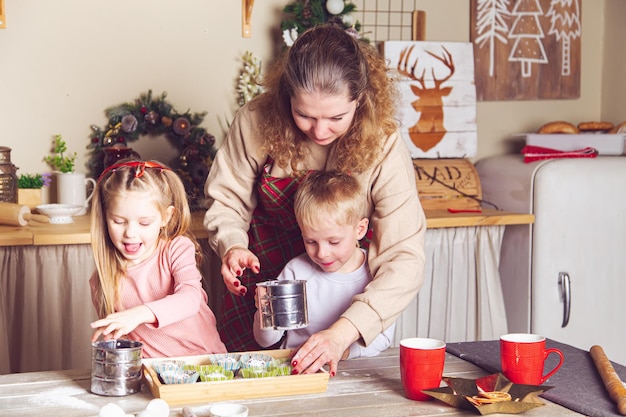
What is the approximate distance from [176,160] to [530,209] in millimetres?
1399

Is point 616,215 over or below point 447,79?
below

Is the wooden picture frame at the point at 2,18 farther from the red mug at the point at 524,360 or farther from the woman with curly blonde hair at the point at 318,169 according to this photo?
the red mug at the point at 524,360

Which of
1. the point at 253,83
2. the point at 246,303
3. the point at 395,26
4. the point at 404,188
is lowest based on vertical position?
the point at 246,303

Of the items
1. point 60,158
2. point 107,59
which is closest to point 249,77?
point 107,59

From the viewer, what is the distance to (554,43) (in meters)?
3.91

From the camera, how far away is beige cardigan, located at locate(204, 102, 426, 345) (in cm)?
192

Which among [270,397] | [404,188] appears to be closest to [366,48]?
[404,188]

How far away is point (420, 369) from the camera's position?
150 centimetres

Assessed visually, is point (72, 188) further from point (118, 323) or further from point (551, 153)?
point (551, 153)

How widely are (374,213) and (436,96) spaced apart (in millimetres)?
1659

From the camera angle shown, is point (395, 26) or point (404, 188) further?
point (395, 26)

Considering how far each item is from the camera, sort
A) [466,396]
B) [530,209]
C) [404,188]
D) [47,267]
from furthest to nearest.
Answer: [530,209]
[47,267]
[404,188]
[466,396]

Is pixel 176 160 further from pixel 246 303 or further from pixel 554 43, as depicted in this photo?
pixel 554 43

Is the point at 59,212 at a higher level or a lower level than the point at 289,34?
lower
